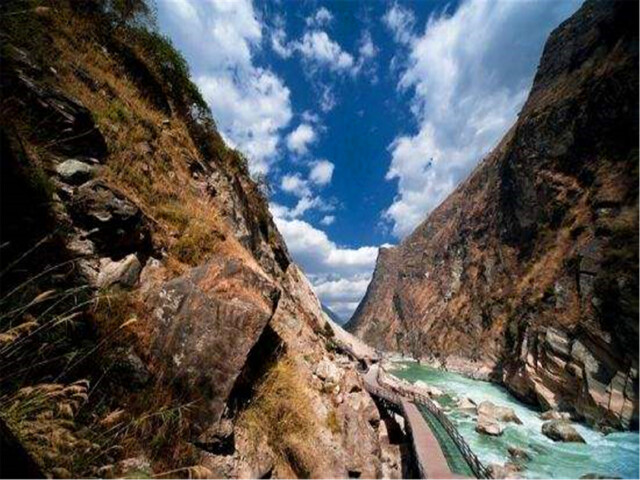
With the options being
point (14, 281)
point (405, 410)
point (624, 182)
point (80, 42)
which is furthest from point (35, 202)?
point (624, 182)

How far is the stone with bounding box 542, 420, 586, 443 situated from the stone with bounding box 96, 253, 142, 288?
1165 inches

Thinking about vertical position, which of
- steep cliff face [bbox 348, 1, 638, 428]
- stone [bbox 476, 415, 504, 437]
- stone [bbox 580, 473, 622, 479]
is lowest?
stone [bbox 580, 473, 622, 479]

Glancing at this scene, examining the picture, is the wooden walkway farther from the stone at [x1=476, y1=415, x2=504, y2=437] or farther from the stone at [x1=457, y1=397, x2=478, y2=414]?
the stone at [x1=457, y1=397, x2=478, y2=414]

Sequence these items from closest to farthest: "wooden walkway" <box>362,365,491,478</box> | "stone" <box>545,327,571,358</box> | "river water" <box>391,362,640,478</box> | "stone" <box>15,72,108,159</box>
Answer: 1. "stone" <box>15,72,108,159</box>
2. "wooden walkway" <box>362,365,491,478</box>
3. "river water" <box>391,362,640,478</box>
4. "stone" <box>545,327,571,358</box>

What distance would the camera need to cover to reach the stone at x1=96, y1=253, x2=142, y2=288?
5.17 metres

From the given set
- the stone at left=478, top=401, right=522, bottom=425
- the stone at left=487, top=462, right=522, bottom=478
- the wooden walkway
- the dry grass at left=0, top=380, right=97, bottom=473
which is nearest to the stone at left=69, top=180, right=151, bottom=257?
the dry grass at left=0, top=380, right=97, bottom=473

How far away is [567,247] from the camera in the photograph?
159ft

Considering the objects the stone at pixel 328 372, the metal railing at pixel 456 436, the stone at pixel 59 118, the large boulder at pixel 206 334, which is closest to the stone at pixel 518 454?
the metal railing at pixel 456 436

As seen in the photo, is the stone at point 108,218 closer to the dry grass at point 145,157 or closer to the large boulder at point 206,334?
the dry grass at point 145,157

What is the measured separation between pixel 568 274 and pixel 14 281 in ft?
170

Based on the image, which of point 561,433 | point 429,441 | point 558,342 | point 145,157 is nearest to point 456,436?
point 429,441

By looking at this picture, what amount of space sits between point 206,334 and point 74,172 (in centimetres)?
333

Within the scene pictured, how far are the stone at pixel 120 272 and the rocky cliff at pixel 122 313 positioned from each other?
0.08ft

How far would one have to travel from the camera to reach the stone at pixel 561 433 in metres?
24.1
